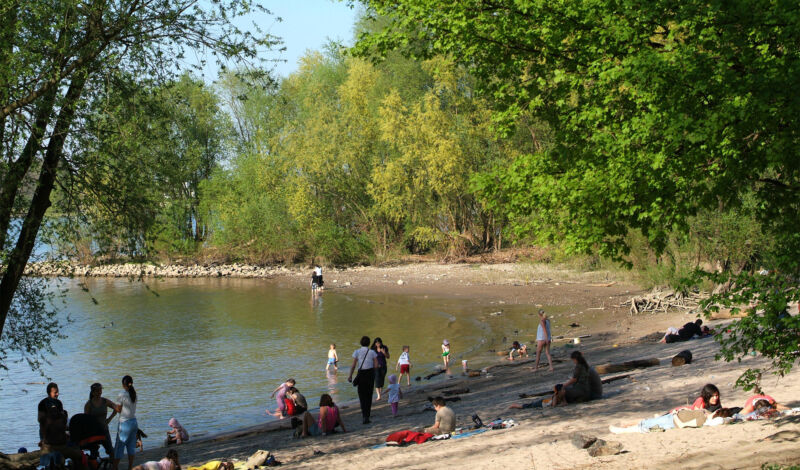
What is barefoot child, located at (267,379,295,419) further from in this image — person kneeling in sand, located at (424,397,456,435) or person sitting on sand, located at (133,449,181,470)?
person sitting on sand, located at (133,449,181,470)

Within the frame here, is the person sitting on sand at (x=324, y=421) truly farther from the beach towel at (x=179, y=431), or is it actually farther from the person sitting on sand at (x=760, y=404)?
the person sitting on sand at (x=760, y=404)

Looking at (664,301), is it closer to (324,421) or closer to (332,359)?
(332,359)

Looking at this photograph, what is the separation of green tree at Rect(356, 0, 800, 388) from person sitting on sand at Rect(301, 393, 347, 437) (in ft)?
17.9

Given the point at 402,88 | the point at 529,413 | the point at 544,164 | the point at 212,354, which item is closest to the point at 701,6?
the point at 544,164

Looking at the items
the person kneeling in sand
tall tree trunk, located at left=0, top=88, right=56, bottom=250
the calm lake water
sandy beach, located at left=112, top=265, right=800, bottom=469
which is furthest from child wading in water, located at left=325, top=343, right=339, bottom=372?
tall tree trunk, located at left=0, top=88, right=56, bottom=250

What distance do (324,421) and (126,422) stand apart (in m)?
3.99

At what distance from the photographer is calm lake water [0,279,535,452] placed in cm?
1928

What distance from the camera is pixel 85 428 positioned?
11945 millimetres

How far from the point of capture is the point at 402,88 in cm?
5459

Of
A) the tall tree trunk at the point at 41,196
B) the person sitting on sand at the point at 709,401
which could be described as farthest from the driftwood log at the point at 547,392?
the tall tree trunk at the point at 41,196

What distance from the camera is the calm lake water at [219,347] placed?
19.3 metres

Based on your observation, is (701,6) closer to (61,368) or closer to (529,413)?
(529,413)

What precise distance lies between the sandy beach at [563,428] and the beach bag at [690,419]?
0.23 meters

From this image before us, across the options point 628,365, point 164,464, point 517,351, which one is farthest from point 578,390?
point 517,351
